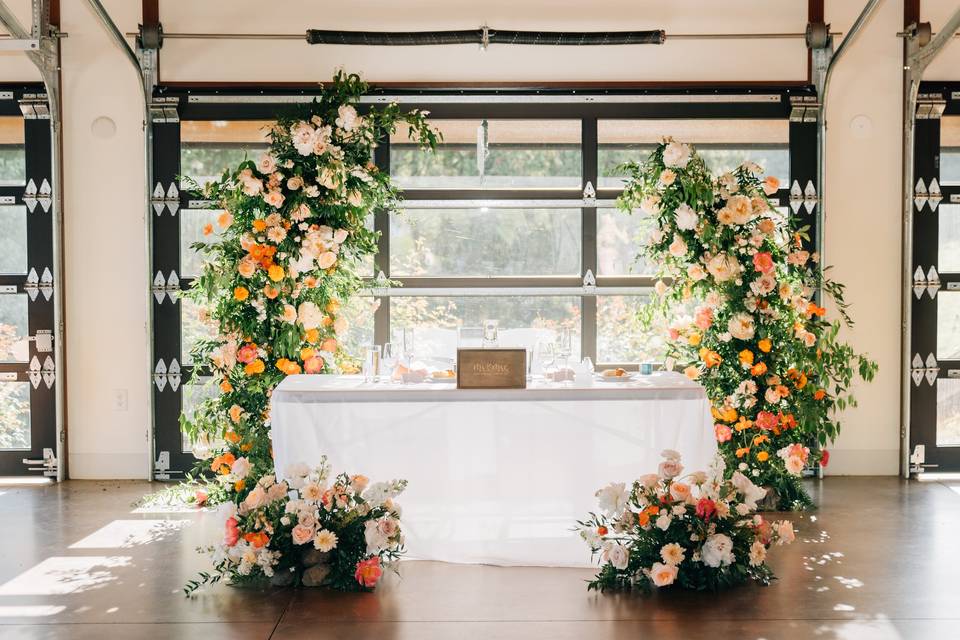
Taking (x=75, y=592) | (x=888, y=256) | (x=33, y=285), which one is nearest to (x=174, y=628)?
(x=75, y=592)

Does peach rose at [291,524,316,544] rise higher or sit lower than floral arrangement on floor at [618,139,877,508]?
lower

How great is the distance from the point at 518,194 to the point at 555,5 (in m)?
1.30

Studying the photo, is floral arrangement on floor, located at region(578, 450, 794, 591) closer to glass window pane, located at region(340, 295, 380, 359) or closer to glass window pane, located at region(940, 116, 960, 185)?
glass window pane, located at region(340, 295, 380, 359)

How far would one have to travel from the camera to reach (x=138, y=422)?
19.6ft

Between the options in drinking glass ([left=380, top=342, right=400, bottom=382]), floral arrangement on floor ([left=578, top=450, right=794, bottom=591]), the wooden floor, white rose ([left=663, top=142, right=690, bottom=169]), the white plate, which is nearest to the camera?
the wooden floor

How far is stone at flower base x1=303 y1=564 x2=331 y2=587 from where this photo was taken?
3783 mm

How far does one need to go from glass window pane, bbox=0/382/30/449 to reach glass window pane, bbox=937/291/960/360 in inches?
247

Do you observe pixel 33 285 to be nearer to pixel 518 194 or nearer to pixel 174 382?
pixel 174 382

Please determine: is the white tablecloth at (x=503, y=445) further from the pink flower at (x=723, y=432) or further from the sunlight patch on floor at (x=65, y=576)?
the sunlight patch on floor at (x=65, y=576)

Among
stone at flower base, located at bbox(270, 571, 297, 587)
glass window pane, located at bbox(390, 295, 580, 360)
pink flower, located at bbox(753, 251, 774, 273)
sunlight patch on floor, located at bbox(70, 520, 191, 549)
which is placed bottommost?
sunlight patch on floor, located at bbox(70, 520, 191, 549)

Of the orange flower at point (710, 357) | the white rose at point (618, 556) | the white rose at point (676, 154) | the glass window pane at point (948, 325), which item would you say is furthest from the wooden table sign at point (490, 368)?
the glass window pane at point (948, 325)

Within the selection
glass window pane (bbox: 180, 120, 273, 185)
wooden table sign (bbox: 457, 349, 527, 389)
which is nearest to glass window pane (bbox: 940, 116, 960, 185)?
wooden table sign (bbox: 457, 349, 527, 389)

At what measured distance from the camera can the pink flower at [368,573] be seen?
12.2 feet

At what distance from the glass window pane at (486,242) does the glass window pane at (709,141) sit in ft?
1.55
